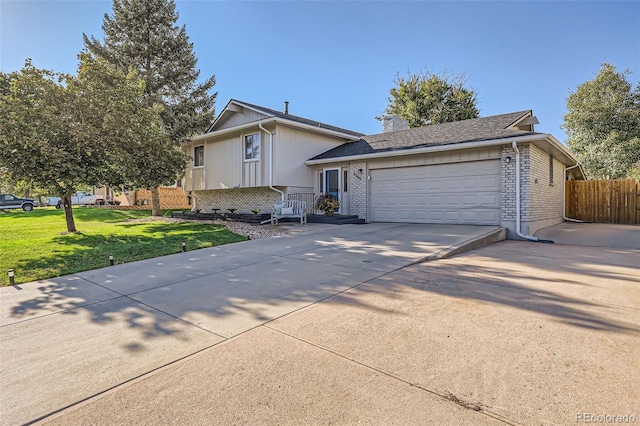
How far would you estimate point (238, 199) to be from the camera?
16141 millimetres

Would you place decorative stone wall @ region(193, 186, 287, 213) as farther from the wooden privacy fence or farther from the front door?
the wooden privacy fence

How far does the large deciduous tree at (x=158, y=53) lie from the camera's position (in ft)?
58.7

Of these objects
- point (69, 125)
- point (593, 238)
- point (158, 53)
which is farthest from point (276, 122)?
point (593, 238)

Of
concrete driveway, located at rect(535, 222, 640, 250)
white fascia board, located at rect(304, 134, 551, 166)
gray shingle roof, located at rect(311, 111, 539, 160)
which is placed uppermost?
gray shingle roof, located at rect(311, 111, 539, 160)

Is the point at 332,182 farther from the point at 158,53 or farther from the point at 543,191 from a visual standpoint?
the point at 158,53

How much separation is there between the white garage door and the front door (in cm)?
174

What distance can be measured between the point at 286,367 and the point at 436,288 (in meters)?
2.57

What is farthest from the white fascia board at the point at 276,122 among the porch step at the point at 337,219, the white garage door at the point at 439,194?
the porch step at the point at 337,219

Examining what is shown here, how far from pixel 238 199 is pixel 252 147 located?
299 centimetres

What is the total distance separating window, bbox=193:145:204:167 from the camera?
17641mm

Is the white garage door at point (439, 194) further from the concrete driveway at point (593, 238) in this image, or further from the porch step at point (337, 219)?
the concrete driveway at point (593, 238)

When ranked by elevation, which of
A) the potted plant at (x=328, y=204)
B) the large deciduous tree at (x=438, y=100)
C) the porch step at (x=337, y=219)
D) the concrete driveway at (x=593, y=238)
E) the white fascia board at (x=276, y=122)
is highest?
the large deciduous tree at (x=438, y=100)

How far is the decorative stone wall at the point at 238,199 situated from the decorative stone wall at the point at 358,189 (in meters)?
2.92

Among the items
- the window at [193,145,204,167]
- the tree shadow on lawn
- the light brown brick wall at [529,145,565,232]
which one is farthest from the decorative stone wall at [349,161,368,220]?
the window at [193,145,204,167]
